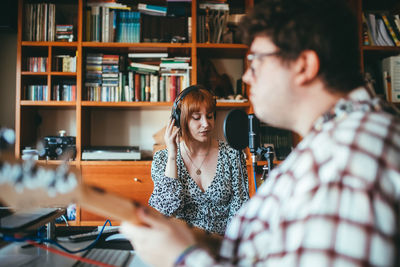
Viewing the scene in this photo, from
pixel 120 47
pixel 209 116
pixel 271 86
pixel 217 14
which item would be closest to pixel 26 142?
pixel 120 47

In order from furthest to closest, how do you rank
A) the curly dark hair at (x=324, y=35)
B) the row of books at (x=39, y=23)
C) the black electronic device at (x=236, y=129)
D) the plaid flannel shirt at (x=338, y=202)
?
the row of books at (x=39, y=23) < the black electronic device at (x=236, y=129) < the curly dark hair at (x=324, y=35) < the plaid flannel shirt at (x=338, y=202)

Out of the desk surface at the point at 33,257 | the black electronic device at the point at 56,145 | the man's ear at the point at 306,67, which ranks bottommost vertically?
the desk surface at the point at 33,257

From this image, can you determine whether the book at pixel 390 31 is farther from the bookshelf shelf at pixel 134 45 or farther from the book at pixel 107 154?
the book at pixel 107 154

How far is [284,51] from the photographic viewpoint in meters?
0.59

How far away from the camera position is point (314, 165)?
471mm

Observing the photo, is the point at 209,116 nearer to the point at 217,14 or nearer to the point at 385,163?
the point at 385,163

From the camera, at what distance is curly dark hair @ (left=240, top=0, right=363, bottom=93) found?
568mm

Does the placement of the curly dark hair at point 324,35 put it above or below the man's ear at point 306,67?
above

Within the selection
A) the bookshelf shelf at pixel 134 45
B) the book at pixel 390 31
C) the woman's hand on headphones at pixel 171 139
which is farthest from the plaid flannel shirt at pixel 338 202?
the book at pixel 390 31

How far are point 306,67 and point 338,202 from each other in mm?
298

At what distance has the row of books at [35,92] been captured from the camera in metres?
2.30

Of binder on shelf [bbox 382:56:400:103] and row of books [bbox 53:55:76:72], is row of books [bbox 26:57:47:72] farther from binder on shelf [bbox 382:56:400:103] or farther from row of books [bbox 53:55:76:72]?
binder on shelf [bbox 382:56:400:103]

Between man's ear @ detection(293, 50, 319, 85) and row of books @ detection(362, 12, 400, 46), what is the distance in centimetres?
238

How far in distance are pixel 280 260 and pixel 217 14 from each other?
237 cm
